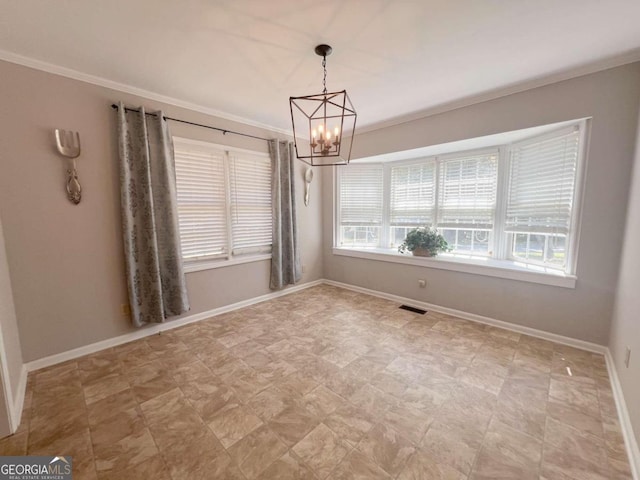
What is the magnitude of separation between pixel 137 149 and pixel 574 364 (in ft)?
15.2

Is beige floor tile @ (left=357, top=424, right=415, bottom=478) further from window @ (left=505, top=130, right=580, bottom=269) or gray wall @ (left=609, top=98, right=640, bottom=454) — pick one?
window @ (left=505, top=130, right=580, bottom=269)

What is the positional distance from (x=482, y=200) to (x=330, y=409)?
320cm

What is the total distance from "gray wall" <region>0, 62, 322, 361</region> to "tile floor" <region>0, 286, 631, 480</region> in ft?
1.24

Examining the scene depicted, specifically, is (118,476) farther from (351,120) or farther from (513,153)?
(513,153)

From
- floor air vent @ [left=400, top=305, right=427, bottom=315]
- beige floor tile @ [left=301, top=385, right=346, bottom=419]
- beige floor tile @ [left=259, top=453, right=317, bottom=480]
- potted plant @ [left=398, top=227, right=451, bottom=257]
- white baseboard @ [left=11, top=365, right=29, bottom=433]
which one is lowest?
beige floor tile @ [left=259, top=453, right=317, bottom=480]

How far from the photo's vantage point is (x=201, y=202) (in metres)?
3.22

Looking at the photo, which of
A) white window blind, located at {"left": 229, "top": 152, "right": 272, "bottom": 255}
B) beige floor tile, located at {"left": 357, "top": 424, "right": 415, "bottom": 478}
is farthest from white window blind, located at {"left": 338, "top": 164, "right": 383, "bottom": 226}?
beige floor tile, located at {"left": 357, "top": 424, "right": 415, "bottom": 478}

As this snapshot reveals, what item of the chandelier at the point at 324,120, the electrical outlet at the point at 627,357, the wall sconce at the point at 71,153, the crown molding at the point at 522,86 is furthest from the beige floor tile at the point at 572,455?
the wall sconce at the point at 71,153

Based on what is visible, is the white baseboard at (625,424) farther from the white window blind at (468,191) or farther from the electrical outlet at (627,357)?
the white window blind at (468,191)

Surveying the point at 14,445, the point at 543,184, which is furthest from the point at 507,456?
the point at 14,445

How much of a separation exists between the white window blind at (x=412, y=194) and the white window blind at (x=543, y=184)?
3.30 ft

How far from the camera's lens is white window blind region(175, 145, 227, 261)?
10.0ft

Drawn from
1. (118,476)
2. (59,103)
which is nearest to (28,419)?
(118,476)
